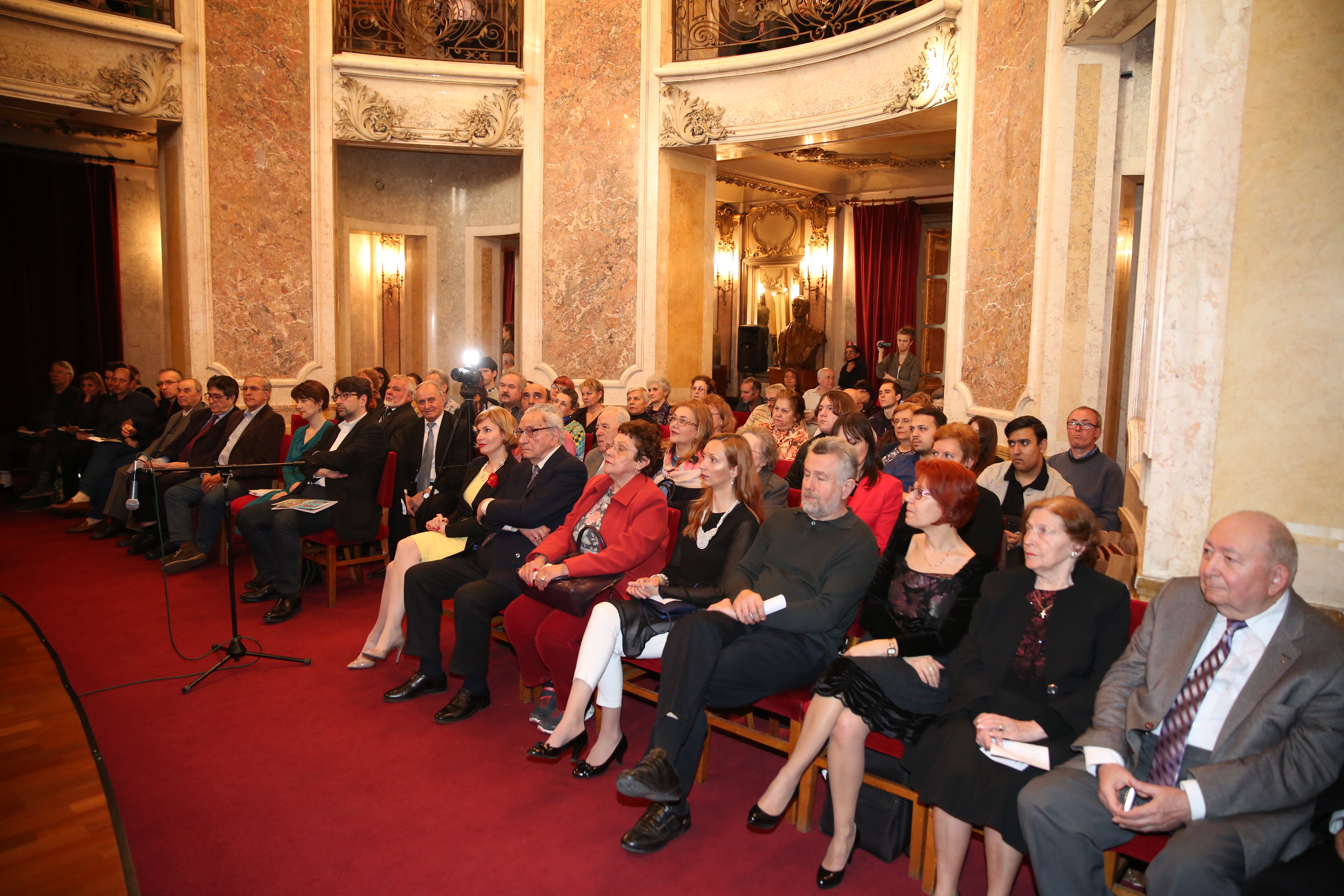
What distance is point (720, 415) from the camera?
17.2 feet

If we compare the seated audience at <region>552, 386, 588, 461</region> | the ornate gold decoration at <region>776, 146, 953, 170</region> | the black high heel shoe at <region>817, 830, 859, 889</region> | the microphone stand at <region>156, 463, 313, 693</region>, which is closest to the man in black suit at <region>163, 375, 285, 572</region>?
the microphone stand at <region>156, 463, 313, 693</region>

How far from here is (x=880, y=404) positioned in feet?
21.5

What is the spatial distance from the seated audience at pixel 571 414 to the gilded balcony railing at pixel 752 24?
3.71m

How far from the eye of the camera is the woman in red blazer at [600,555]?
342 cm

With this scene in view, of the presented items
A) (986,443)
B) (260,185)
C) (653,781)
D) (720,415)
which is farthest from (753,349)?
(653,781)

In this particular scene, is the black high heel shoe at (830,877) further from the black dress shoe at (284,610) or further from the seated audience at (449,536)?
the black dress shoe at (284,610)

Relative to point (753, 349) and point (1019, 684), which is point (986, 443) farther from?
point (753, 349)

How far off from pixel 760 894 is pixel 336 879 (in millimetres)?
1218

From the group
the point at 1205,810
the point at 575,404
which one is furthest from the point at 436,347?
the point at 1205,810

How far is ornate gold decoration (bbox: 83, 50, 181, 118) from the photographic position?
7.63 metres

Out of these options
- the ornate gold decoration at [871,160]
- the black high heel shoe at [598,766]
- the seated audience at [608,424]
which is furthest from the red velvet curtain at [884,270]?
the black high heel shoe at [598,766]

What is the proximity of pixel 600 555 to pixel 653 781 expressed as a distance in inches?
41.4

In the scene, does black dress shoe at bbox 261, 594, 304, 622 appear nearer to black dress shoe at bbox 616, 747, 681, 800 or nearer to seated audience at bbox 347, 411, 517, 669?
seated audience at bbox 347, 411, 517, 669

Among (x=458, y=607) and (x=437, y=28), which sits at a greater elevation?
(x=437, y=28)
